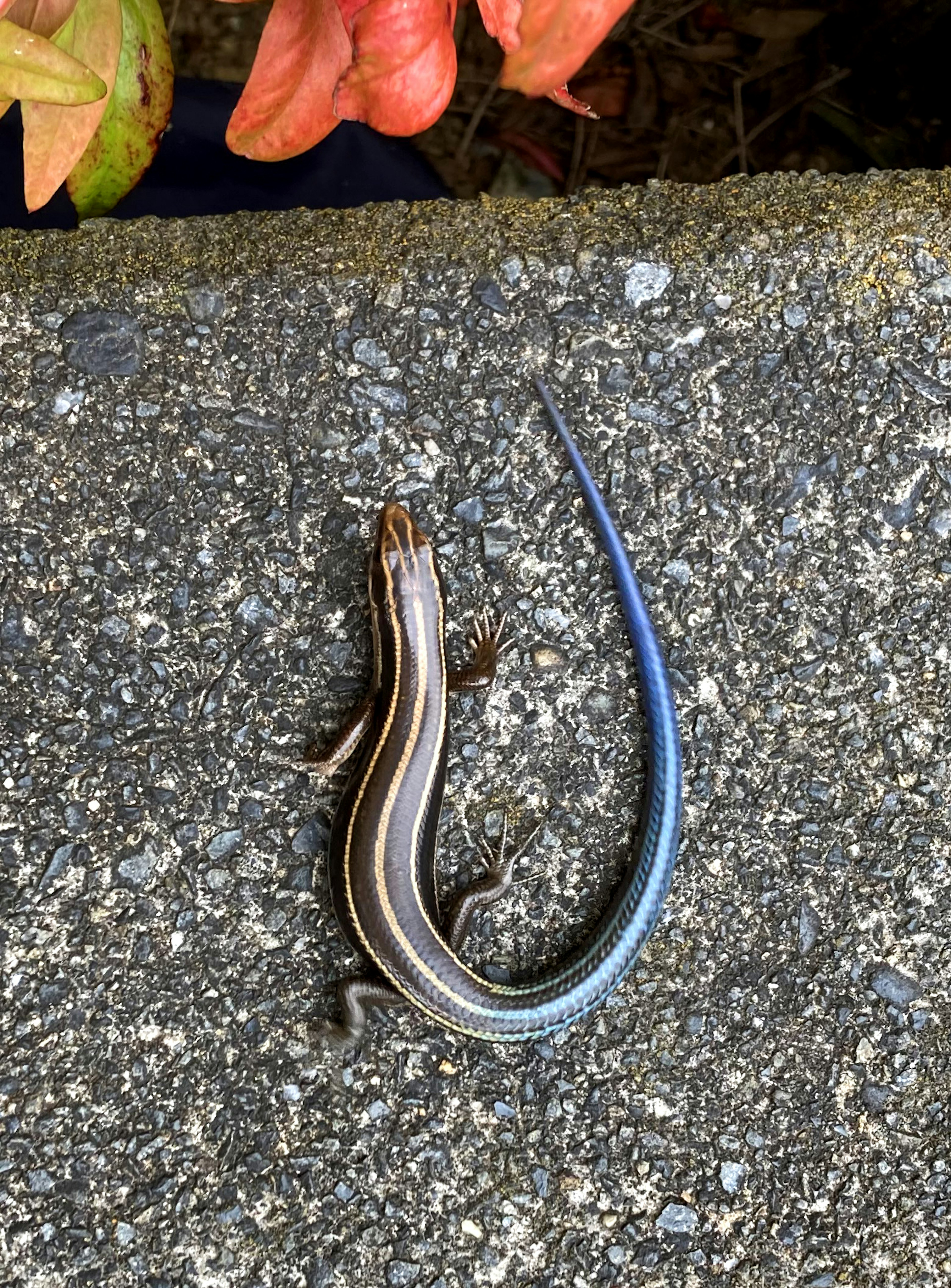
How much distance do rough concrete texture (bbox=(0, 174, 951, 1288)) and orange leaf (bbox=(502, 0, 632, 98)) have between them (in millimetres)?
1577

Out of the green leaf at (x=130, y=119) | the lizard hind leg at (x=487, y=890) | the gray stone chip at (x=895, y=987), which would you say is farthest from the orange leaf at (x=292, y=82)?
the gray stone chip at (x=895, y=987)

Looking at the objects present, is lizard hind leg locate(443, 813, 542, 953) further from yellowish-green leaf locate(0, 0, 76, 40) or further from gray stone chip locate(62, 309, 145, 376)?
yellowish-green leaf locate(0, 0, 76, 40)

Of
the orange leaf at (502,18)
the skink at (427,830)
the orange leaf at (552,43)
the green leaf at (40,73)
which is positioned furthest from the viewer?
the skink at (427,830)

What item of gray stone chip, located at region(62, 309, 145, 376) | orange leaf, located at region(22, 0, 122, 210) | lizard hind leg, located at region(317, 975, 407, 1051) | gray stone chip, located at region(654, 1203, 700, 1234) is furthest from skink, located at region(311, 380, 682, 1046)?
orange leaf, located at region(22, 0, 122, 210)

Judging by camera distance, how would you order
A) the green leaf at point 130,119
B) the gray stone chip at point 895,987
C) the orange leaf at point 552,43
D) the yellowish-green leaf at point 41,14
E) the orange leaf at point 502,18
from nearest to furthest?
the orange leaf at point 552,43, the orange leaf at point 502,18, the yellowish-green leaf at point 41,14, the green leaf at point 130,119, the gray stone chip at point 895,987

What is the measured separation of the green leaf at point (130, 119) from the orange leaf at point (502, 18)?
841 mm

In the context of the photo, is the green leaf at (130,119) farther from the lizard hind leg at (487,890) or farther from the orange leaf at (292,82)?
the lizard hind leg at (487,890)

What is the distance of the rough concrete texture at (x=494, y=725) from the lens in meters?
2.35

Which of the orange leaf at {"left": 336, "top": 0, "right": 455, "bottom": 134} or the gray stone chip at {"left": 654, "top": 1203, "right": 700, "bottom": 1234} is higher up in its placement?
the orange leaf at {"left": 336, "top": 0, "right": 455, "bottom": 134}

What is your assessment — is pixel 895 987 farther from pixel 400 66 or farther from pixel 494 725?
pixel 400 66

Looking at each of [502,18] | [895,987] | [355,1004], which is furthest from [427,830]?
[502,18]

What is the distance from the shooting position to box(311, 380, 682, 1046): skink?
91.0 inches

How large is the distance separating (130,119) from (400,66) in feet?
2.81

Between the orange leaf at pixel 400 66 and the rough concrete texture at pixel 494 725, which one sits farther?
the rough concrete texture at pixel 494 725
